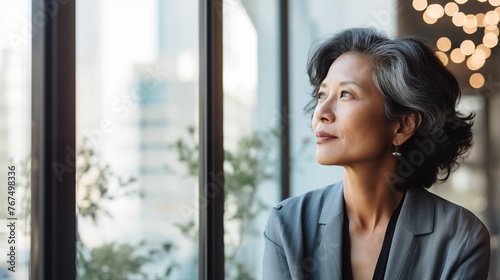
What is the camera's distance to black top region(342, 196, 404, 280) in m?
1.81

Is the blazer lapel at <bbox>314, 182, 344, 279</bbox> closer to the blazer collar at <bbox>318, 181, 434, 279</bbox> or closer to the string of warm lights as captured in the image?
the blazer collar at <bbox>318, 181, 434, 279</bbox>

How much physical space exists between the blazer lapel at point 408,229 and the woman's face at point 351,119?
0.15 meters

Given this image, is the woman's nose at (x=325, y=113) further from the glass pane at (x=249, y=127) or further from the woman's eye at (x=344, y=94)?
the glass pane at (x=249, y=127)

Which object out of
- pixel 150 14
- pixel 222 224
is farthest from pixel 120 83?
pixel 222 224

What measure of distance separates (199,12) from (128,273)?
4.46 feet

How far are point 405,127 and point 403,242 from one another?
1.10 ft

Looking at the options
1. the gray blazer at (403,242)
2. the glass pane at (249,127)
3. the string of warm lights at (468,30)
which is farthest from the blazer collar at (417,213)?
the string of warm lights at (468,30)

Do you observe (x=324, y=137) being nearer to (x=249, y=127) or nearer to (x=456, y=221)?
(x=456, y=221)

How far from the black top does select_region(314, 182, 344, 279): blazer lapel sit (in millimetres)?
32

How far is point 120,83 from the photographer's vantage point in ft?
Answer: 9.10

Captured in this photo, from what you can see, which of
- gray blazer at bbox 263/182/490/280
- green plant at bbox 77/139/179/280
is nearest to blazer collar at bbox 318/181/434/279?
gray blazer at bbox 263/182/490/280

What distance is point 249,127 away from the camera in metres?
3.97

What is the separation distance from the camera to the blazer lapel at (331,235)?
5.88 ft

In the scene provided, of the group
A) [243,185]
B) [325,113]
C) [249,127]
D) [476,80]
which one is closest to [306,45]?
[249,127]
